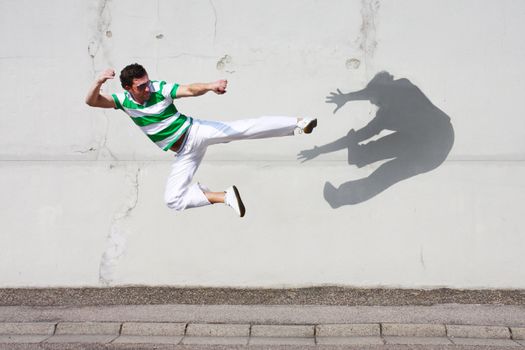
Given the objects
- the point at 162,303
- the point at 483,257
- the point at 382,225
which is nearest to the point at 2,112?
the point at 162,303

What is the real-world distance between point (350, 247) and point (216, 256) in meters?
1.71

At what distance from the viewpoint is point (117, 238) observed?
9.12m

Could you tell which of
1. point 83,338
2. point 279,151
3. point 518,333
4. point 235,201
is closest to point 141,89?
point 235,201

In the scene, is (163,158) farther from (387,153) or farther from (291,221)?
(387,153)

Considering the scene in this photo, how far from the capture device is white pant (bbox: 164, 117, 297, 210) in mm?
6660

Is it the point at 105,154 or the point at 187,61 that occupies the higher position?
the point at 187,61

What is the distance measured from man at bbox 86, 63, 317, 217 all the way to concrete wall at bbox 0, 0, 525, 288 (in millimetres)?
2054

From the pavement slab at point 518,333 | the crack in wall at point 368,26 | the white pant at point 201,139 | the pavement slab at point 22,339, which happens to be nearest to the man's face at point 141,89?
the white pant at point 201,139

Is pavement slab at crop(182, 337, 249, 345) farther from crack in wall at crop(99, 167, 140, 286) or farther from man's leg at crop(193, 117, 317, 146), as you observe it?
crack in wall at crop(99, 167, 140, 286)

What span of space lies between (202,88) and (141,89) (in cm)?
66

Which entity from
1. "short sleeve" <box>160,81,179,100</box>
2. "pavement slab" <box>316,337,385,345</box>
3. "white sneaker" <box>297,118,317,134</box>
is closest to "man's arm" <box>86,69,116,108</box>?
"short sleeve" <box>160,81,179,100</box>

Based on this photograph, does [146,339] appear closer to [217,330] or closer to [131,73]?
[217,330]

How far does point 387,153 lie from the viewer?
29.4 ft

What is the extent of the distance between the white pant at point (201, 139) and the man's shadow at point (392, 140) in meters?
2.28
